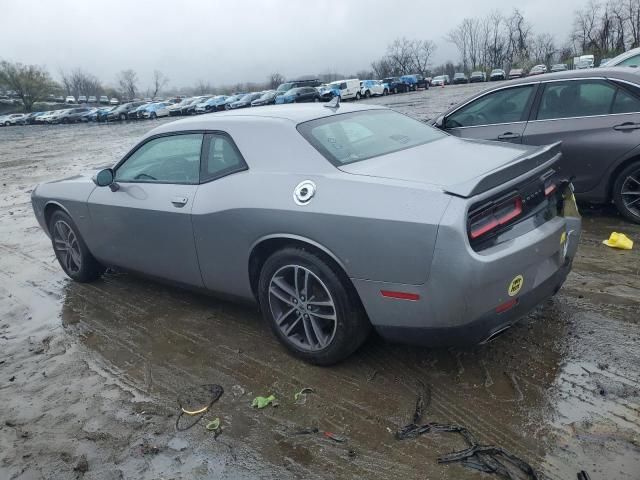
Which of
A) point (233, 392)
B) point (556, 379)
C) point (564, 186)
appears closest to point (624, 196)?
point (564, 186)

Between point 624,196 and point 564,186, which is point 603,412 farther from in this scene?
point 624,196

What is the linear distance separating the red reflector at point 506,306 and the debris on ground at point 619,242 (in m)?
2.59

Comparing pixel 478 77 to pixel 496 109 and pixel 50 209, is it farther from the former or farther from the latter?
pixel 50 209

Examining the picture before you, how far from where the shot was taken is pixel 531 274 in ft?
9.53

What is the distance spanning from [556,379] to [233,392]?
1.86 m

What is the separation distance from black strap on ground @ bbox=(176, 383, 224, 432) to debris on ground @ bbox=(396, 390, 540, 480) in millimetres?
1118

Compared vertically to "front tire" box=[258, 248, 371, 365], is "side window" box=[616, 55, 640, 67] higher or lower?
higher

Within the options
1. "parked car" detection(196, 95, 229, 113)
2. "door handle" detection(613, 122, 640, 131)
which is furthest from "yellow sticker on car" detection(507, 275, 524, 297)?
"parked car" detection(196, 95, 229, 113)

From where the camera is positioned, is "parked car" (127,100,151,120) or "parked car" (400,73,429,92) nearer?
"parked car" (127,100,151,120)

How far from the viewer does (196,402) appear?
3.19 meters

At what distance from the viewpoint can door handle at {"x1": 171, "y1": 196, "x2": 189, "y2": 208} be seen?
3.84 metres

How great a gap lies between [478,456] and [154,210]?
2.79 meters

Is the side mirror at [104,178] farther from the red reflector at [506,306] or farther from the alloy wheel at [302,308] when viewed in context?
the red reflector at [506,306]

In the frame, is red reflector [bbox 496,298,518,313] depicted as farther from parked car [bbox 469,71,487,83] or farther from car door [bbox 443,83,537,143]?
parked car [bbox 469,71,487,83]
